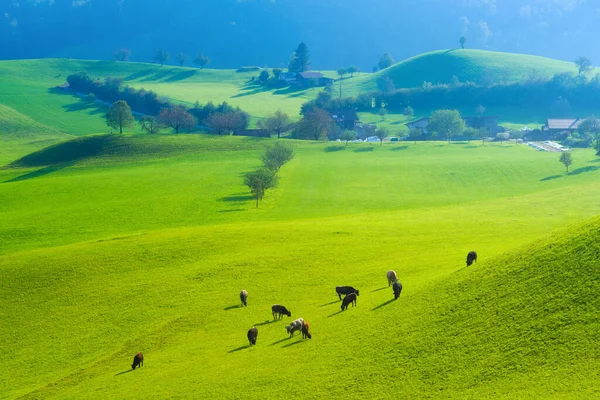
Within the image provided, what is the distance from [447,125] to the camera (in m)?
184

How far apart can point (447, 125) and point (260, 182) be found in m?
94.9

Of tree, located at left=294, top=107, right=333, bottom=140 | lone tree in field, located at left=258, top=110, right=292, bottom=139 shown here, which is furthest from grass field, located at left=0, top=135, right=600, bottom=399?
tree, located at left=294, top=107, right=333, bottom=140

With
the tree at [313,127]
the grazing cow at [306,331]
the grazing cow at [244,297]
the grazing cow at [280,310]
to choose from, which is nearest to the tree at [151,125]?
the tree at [313,127]

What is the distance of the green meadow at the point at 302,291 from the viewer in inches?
1411

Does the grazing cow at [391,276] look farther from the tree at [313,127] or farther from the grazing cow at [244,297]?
the tree at [313,127]

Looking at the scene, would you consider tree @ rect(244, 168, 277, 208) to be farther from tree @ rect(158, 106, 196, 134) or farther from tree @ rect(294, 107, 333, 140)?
tree @ rect(158, 106, 196, 134)

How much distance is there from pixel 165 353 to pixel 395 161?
106 m

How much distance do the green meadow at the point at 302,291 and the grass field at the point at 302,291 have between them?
159 millimetres

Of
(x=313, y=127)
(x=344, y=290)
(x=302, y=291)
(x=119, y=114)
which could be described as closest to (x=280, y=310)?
(x=344, y=290)

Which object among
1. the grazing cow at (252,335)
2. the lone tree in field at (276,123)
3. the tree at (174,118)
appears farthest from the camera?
the tree at (174,118)

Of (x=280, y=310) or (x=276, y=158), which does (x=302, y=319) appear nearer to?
(x=280, y=310)

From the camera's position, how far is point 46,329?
5188 cm

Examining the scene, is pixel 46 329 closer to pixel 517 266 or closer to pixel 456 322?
pixel 456 322

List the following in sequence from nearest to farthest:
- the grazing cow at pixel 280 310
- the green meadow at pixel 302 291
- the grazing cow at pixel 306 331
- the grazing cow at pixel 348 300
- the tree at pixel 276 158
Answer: the green meadow at pixel 302 291 < the grazing cow at pixel 306 331 < the grazing cow at pixel 280 310 < the grazing cow at pixel 348 300 < the tree at pixel 276 158
